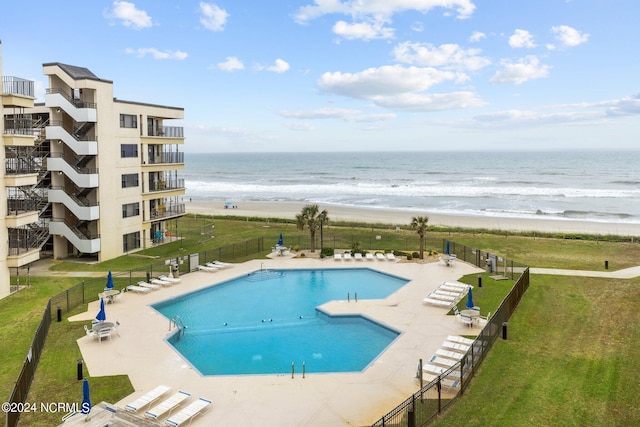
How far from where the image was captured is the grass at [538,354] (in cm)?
1470

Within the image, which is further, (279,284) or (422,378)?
(279,284)

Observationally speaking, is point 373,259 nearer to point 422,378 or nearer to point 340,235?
point 340,235

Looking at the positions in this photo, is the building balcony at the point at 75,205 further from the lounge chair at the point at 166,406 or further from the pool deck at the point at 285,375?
the lounge chair at the point at 166,406

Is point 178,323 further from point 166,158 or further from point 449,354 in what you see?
point 166,158

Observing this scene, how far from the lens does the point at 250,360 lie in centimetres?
1964

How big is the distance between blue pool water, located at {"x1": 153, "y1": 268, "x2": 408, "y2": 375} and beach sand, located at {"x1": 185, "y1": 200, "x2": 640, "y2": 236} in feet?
87.5

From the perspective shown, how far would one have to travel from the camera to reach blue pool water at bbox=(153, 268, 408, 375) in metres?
19.5

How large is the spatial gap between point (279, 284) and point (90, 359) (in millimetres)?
13969

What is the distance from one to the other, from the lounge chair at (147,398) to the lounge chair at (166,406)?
274mm

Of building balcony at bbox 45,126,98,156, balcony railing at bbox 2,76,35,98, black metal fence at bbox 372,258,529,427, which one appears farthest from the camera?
building balcony at bbox 45,126,98,156

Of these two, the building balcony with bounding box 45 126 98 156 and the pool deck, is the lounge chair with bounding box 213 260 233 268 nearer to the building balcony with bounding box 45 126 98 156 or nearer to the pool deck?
the pool deck

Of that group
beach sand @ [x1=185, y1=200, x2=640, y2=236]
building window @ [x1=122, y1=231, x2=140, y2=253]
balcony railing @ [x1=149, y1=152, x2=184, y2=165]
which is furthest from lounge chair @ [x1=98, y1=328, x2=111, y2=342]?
beach sand @ [x1=185, y1=200, x2=640, y2=236]

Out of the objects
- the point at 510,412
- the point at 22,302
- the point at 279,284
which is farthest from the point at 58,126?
the point at 510,412

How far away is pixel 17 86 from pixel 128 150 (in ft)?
37.8
